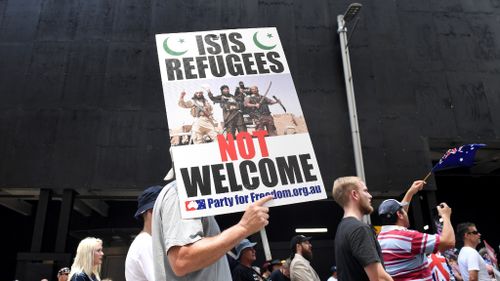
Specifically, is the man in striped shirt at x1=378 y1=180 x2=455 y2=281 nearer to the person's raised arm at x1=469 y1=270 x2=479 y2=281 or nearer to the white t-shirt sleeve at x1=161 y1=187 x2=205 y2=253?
the white t-shirt sleeve at x1=161 y1=187 x2=205 y2=253

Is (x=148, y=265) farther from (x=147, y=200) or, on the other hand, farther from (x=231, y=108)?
(x=231, y=108)

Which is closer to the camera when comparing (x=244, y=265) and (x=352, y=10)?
(x=244, y=265)

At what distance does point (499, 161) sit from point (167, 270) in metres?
13.6

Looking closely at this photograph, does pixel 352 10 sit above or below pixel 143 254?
above

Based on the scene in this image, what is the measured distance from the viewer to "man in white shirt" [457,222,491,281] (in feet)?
17.5

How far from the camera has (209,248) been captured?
1664 mm

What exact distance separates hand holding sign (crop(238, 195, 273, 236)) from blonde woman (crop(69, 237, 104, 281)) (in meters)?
2.91

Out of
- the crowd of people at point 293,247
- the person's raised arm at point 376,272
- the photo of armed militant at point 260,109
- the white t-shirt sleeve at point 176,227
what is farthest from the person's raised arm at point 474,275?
the white t-shirt sleeve at point 176,227

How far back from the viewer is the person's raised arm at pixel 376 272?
8.40 ft

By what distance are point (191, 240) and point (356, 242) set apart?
138 centimetres

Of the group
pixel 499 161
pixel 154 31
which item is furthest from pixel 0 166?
pixel 499 161

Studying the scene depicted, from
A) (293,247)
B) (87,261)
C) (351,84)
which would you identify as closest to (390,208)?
(293,247)

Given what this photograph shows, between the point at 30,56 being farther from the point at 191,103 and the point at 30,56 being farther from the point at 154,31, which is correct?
the point at 191,103

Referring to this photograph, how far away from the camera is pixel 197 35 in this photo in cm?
252
